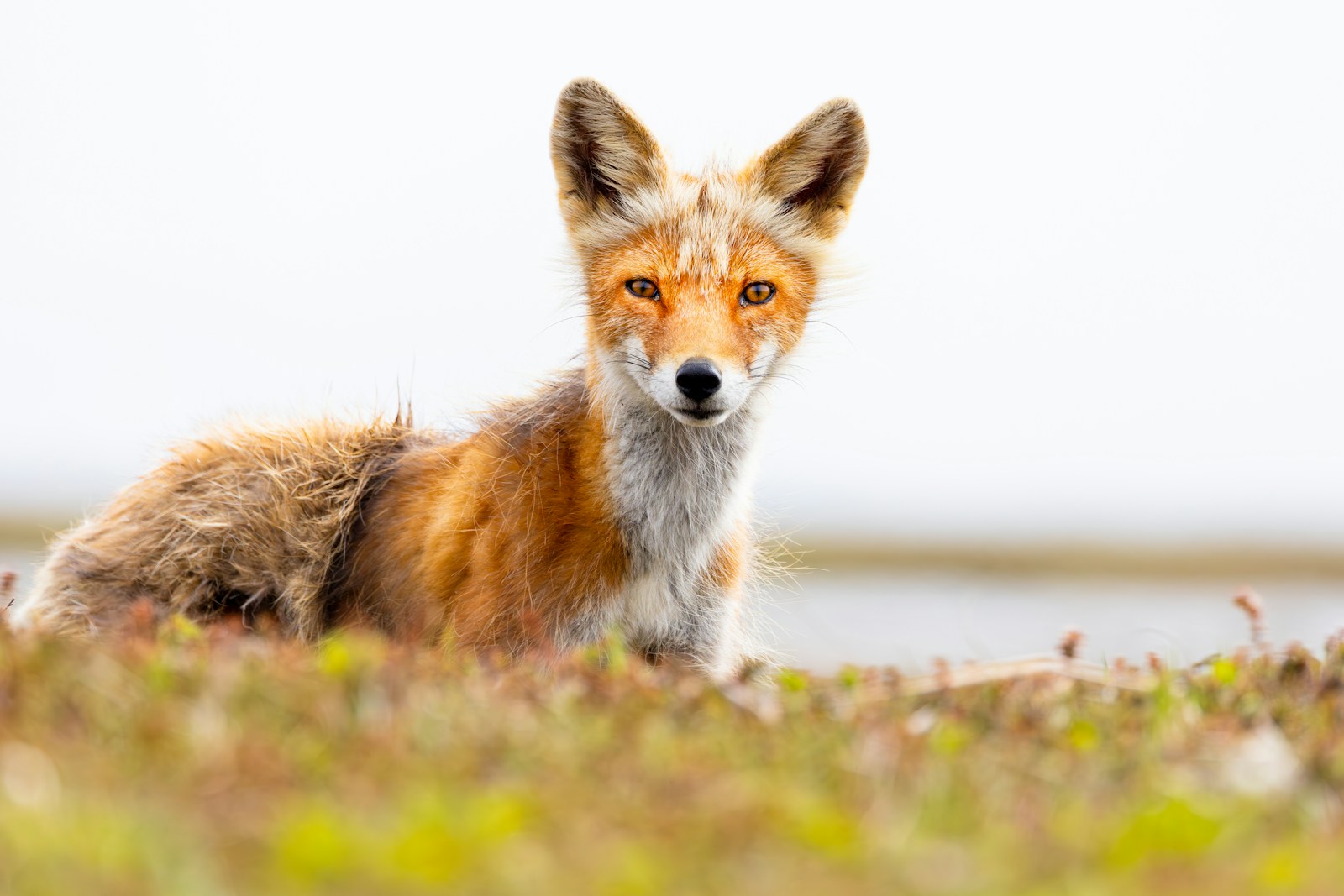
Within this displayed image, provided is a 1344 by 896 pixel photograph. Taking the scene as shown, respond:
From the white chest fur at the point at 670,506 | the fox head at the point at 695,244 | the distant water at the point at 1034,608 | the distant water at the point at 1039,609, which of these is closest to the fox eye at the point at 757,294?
the fox head at the point at 695,244

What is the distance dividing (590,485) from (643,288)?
109 centimetres

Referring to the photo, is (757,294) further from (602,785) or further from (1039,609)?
Result: (1039,609)

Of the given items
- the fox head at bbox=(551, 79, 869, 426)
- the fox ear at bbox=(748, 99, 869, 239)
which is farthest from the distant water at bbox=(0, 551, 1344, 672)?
the fox ear at bbox=(748, 99, 869, 239)

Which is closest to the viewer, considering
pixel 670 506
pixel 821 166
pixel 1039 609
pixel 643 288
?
pixel 643 288

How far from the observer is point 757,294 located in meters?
6.86

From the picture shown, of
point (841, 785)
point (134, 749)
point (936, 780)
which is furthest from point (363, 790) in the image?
point (936, 780)

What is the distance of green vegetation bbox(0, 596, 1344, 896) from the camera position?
215 centimetres

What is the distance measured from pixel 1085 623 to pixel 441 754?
18.1m

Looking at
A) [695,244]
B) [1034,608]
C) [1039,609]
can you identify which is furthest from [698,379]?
[1034,608]

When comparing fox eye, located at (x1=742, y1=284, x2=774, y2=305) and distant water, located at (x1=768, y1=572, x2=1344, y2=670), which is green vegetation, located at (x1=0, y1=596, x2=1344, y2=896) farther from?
distant water, located at (x1=768, y1=572, x2=1344, y2=670)

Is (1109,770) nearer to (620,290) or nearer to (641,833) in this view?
(641,833)

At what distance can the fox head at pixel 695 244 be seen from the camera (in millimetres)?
6445

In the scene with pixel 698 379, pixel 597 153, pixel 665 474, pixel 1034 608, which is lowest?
pixel 1034 608

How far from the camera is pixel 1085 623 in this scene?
19.5 m
